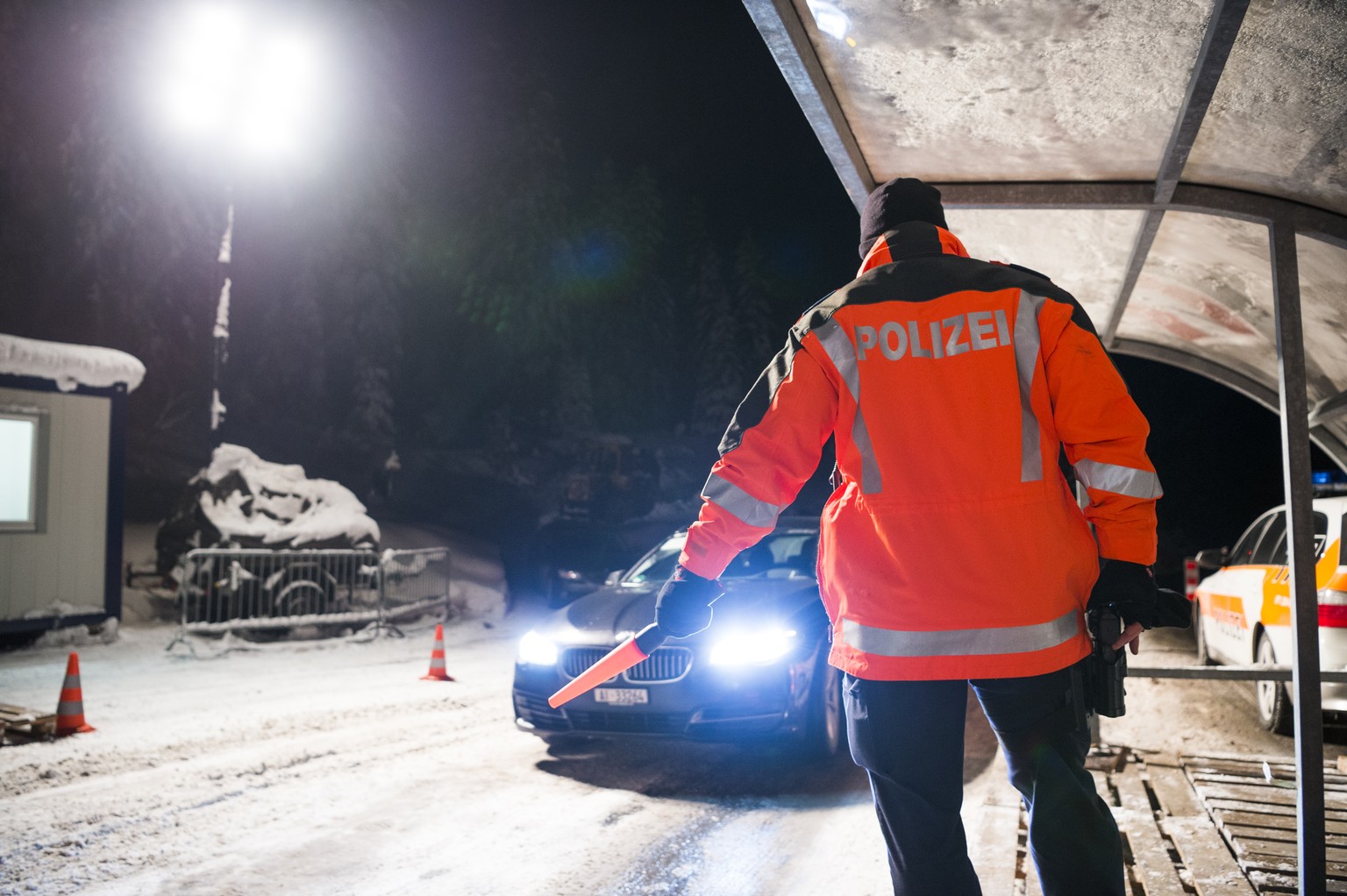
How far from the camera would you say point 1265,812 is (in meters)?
4.75

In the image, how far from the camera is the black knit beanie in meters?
2.69

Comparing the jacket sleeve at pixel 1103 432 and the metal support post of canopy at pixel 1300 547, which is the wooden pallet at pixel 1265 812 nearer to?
the metal support post of canopy at pixel 1300 547

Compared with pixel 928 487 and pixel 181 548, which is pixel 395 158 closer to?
pixel 181 548

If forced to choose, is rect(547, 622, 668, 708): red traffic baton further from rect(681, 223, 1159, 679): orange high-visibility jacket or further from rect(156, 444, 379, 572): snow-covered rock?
rect(156, 444, 379, 572): snow-covered rock

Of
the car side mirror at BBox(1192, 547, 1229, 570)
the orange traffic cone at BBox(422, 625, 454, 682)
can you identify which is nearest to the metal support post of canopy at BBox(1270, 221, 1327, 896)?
the car side mirror at BBox(1192, 547, 1229, 570)

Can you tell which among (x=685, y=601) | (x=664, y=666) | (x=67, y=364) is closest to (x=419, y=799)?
(x=664, y=666)

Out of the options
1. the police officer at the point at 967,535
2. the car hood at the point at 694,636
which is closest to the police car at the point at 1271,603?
the car hood at the point at 694,636

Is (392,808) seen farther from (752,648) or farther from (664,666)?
(752,648)

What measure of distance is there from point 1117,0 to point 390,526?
2413 cm

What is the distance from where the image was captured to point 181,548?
47.1 ft

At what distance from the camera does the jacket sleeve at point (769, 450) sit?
254 centimetres

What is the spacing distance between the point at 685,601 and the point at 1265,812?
3.63 metres

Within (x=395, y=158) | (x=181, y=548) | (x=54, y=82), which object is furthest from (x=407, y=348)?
(x=181, y=548)

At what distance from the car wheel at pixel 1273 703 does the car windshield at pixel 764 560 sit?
11.0 ft
